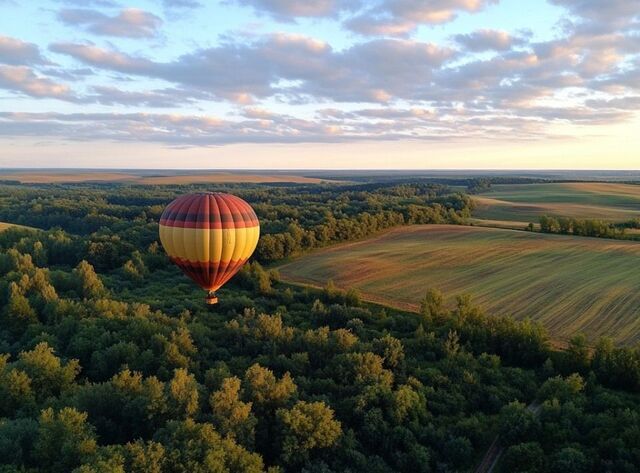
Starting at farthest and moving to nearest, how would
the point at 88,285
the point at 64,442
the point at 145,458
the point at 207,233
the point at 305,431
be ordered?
the point at 88,285 < the point at 207,233 < the point at 305,431 < the point at 64,442 < the point at 145,458

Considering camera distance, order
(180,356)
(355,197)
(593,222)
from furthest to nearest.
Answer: (355,197)
(593,222)
(180,356)

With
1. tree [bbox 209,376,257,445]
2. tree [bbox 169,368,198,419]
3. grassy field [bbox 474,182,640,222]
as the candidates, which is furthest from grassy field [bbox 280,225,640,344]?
grassy field [bbox 474,182,640,222]

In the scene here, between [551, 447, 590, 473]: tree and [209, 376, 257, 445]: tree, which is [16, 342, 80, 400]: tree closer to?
[209, 376, 257, 445]: tree

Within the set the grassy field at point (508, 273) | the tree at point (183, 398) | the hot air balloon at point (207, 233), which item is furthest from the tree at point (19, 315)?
the grassy field at point (508, 273)

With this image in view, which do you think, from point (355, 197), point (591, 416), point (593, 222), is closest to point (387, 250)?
point (593, 222)

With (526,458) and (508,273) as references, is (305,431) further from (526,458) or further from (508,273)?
(508,273)

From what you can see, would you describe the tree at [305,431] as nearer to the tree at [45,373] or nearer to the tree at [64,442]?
the tree at [64,442]

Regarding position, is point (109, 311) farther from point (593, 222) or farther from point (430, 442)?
point (593, 222)

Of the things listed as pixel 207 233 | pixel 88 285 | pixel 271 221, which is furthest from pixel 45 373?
pixel 271 221
